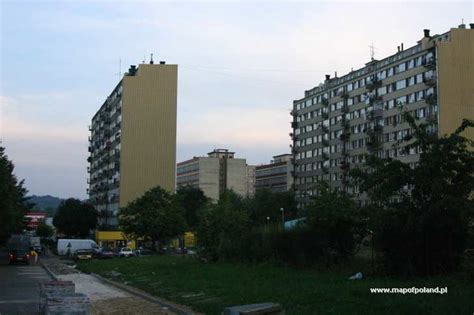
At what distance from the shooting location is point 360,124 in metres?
112

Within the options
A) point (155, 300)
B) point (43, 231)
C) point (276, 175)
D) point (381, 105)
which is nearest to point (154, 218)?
point (381, 105)

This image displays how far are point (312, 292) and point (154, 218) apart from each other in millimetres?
63104

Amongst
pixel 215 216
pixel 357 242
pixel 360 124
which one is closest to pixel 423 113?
pixel 360 124

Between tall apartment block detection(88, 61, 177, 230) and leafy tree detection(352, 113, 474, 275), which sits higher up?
tall apartment block detection(88, 61, 177, 230)

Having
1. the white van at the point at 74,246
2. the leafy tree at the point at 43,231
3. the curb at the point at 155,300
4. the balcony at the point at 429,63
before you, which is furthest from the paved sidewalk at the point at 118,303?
the leafy tree at the point at 43,231

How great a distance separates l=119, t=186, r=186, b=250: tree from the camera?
78.4 meters

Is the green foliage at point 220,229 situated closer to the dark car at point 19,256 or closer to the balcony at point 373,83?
the dark car at point 19,256

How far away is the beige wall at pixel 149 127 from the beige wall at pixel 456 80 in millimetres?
48412

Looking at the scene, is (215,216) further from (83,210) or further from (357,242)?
(83,210)

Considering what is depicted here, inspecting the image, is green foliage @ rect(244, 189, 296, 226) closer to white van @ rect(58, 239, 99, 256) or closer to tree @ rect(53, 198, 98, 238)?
tree @ rect(53, 198, 98, 238)

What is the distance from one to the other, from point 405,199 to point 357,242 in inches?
217

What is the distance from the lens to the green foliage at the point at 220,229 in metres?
37.5

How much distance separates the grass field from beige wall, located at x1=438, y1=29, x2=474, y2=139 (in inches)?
2757

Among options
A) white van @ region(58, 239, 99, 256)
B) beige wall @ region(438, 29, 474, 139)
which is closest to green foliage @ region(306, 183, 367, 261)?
white van @ region(58, 239, 99, 256)
